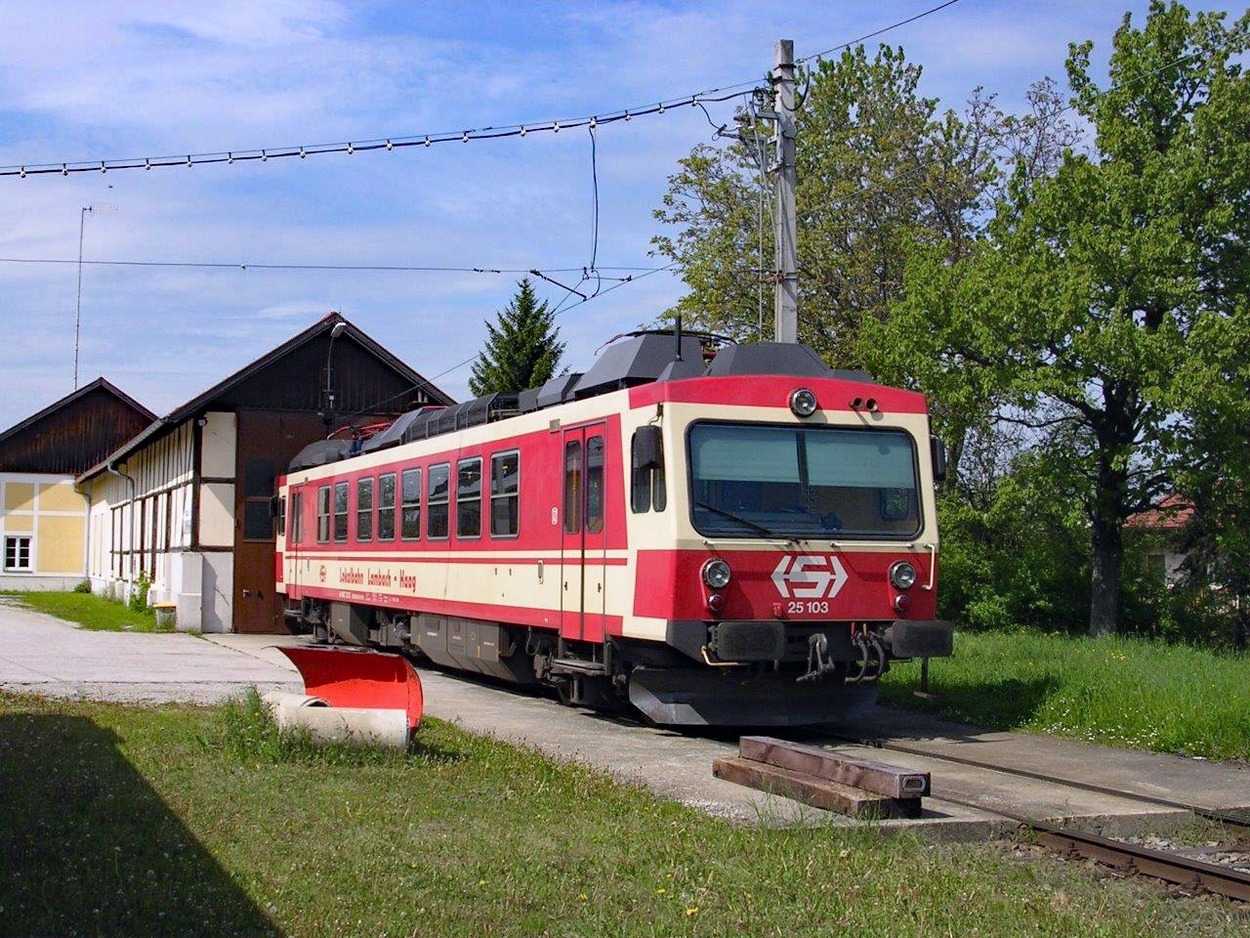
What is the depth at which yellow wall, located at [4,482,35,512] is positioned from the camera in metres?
63.9

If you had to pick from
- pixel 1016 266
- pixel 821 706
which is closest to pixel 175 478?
pixel 1016 266

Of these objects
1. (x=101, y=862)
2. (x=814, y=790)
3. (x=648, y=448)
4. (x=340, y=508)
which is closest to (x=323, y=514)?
(x=340, y=508)

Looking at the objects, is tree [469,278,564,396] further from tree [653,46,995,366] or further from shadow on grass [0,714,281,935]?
shadow on grass [0,714,281,935]

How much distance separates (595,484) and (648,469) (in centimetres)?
114

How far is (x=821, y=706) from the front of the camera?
13188mm

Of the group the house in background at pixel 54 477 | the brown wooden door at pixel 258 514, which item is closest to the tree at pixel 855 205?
the brown wooden door at pixel 258 514

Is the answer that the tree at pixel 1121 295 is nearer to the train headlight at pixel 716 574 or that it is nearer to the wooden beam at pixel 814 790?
the train headlight at pixel 716 574

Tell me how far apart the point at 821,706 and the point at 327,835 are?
6155mm

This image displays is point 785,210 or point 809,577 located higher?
point 785,210

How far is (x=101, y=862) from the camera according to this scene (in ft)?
23.5

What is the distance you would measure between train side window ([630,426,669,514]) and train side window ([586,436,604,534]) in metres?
0.77

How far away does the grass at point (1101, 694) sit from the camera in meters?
12.6

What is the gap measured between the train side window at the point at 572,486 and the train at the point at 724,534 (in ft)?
0.09

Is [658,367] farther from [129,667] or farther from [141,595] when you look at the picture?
[141,595]
